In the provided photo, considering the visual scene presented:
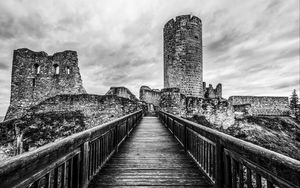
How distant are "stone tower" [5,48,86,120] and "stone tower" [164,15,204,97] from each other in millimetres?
12055

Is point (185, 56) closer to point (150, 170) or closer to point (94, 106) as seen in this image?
point (94, 106)

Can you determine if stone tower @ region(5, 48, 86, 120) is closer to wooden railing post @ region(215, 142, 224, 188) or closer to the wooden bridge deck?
the wooden bridge deck

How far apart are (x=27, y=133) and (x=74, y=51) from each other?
1186cm

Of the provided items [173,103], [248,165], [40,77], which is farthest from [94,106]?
[248,165]

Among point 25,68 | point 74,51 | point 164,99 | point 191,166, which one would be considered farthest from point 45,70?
point 191,166

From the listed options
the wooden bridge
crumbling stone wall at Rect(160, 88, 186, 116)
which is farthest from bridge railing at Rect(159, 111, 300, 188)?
crumbling stone wall at Rect(160, 88, 186, 116)

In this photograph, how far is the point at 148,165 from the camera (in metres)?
3.72

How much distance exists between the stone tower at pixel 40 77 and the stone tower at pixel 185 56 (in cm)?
1206

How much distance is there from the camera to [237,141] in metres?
1.74

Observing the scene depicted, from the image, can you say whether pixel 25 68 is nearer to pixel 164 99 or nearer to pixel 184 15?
→ pixel 164 99

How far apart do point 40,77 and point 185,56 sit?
18.0m

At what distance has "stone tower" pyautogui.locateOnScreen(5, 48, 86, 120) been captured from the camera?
20.4 m

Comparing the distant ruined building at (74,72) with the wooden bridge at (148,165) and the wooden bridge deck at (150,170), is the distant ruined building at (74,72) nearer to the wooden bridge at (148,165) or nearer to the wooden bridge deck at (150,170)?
the wooden bridge deck at (150,170)

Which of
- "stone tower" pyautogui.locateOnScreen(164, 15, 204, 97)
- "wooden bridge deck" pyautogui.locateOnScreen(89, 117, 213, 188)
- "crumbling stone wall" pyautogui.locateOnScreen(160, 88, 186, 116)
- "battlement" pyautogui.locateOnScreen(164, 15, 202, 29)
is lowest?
"wooden bridge deck" pyautogui.locateOnScreen(89, 117, 213, 188)
